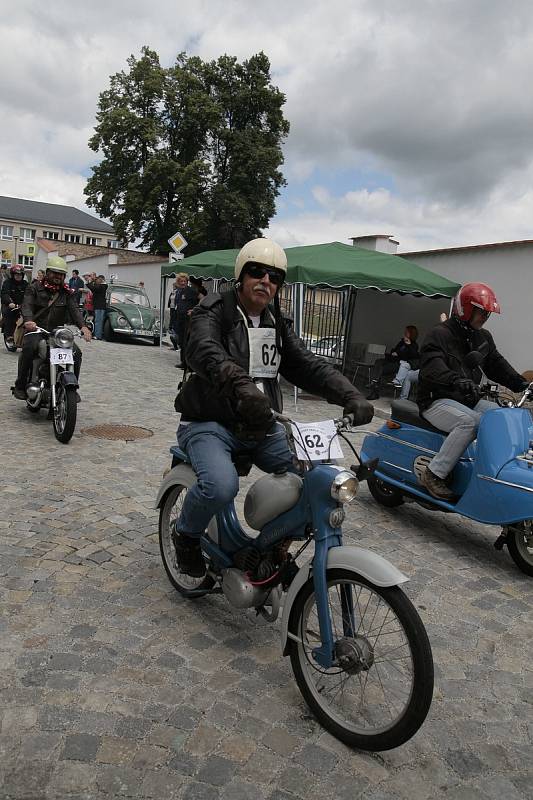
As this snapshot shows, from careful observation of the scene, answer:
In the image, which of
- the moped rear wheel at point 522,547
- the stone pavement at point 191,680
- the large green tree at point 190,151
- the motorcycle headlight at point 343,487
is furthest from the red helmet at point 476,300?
the large green tree at point 190,151

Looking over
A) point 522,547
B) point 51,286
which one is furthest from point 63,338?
point 522,547

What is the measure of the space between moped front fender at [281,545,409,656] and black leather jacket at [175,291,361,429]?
0.68 m

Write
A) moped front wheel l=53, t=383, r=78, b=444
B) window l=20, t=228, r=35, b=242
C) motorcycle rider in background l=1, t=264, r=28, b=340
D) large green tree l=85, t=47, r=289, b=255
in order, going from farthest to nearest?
window l=20, t=228, r=35, b=242
large green tree l=85, t=47, r=289, b=255
motorcycle rider in background l=1, t=264, r=28, b=340
moped front wheel l=53, t=383, r=78, b=444

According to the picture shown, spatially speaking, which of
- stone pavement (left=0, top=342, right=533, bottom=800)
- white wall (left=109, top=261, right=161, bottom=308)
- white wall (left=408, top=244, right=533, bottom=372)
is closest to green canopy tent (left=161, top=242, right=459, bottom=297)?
white wall (left=408, top=244, right=533, bottom=372)

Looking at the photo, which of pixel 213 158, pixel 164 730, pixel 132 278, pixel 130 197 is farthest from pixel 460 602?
pixel 213 158

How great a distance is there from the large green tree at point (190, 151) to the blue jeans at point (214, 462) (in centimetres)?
4032

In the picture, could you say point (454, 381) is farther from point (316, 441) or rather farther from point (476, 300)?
point (316, 441)

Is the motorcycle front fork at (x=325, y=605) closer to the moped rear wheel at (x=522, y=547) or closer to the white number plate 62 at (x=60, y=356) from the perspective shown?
the moped rear wheel at (x=522, y=547)

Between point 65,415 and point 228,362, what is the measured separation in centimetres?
447

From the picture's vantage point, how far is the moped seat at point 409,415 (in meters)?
5.34

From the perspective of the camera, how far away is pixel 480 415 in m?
4.85

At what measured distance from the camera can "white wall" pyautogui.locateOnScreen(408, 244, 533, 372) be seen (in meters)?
11.9

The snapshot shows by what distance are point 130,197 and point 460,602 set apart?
138 feet

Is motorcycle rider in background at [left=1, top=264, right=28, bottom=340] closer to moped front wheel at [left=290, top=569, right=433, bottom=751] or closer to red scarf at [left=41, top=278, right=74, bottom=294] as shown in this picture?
red scarf at [left=41, top=278, right=74, bottom=294]
